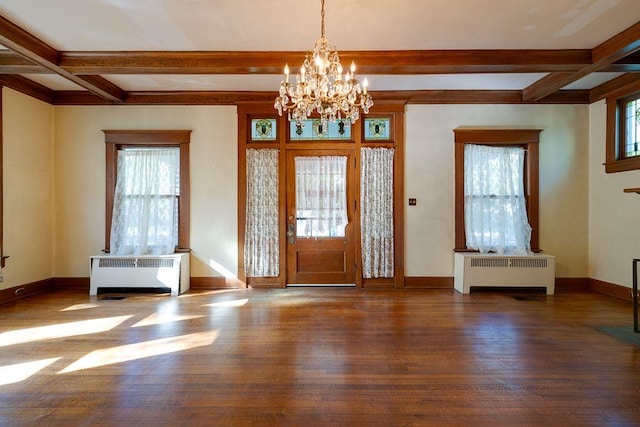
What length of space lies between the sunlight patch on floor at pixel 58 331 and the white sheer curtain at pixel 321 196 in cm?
283

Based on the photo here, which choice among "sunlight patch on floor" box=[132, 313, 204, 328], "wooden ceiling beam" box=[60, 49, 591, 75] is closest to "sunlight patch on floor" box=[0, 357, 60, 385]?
"sunlight patch on floor" box=[132, 313, 204, 328]

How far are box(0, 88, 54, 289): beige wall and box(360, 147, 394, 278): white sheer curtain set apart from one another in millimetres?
4821

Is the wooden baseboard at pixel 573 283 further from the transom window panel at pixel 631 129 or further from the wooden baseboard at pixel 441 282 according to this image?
the transom window panel at pixel 631 129

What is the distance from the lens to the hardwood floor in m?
2.22

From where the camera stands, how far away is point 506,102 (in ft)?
18.5

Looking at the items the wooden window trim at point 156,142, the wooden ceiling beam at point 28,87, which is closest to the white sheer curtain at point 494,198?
the wooden window trim at point 156,142

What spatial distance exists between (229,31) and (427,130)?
3325 mm

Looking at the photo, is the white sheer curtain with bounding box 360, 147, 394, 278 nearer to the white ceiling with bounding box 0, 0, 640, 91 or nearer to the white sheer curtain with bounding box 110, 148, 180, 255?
the white ceiling with bounding box 0, 0, 640, 91

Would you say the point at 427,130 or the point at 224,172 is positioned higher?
the point at 427,130

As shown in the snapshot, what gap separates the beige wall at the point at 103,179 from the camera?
567cm

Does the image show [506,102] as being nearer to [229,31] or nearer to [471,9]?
[471,9]

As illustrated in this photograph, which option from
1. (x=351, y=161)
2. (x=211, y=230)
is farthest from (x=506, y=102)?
(x=211, y=230)

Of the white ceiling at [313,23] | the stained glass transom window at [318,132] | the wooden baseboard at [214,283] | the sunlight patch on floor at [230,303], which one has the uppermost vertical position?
the white ceiling at [313,23]

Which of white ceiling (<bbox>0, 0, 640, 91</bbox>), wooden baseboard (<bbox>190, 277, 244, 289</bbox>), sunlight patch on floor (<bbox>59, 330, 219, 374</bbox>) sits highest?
white ceiling (<bbox>0, 0, 640, 91</bbox>)
